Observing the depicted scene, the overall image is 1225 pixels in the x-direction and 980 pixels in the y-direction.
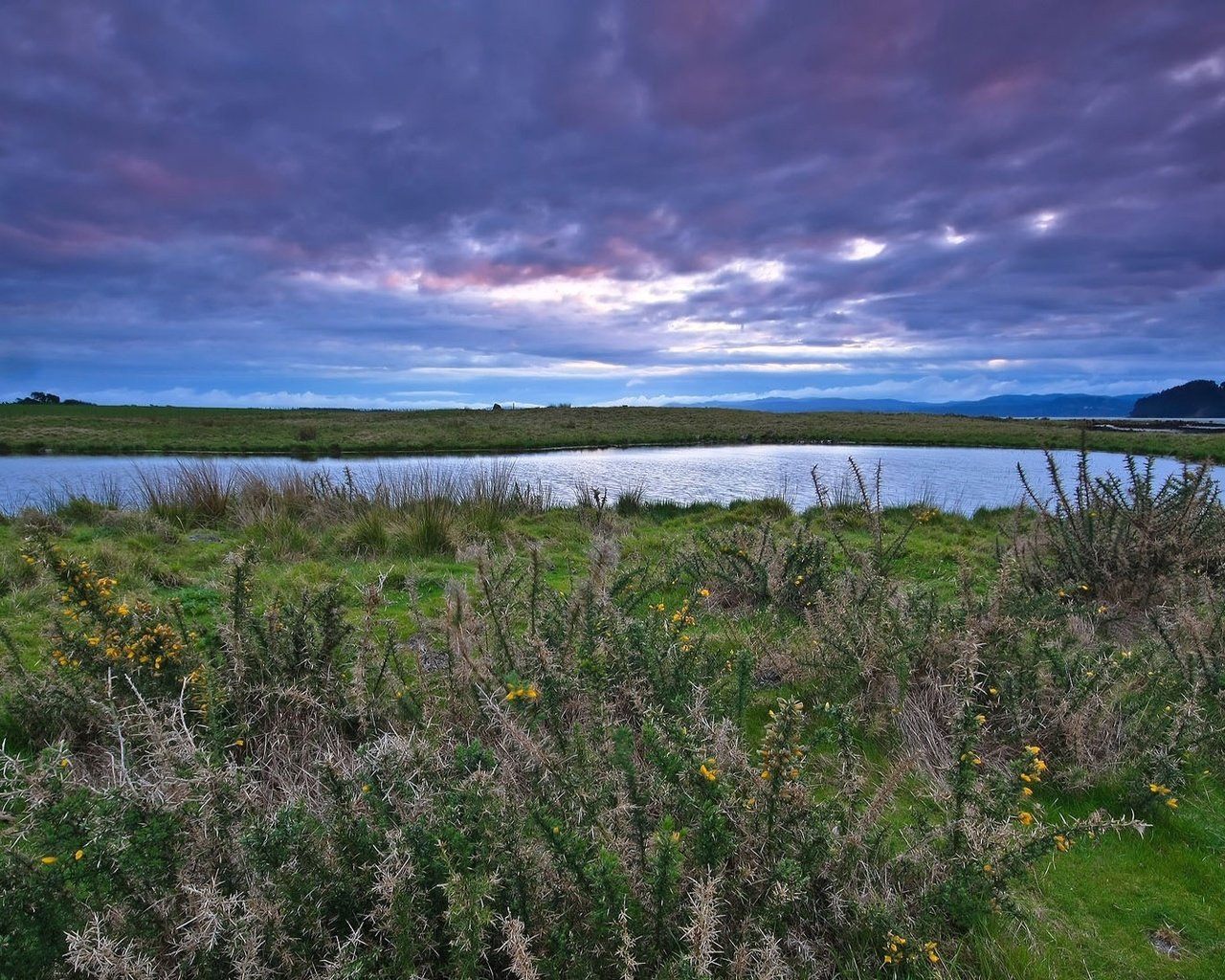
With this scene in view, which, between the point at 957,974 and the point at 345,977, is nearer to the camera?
the point at 345,977

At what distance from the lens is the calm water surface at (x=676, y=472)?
1673cm

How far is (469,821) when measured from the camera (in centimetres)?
221

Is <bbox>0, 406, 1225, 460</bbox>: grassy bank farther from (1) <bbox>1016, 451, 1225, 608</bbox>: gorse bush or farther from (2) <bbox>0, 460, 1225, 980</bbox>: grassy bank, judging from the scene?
(2) <bbox>0, 460, 1225, 980</bbox>: grassy bank

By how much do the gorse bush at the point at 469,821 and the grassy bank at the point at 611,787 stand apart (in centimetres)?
1

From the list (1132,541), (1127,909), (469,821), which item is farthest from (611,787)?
(1132,541)

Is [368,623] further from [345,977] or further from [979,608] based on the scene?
[979,608]

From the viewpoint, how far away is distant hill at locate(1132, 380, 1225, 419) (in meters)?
139

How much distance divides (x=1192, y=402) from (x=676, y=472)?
188855mm

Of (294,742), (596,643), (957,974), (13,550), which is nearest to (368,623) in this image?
(294,742)

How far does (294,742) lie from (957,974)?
3.03m

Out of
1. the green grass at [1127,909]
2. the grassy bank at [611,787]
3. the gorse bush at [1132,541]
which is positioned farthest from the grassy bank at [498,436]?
the green grass at [1127,909]

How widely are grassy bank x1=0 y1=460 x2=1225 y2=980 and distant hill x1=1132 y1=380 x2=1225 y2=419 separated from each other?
176m

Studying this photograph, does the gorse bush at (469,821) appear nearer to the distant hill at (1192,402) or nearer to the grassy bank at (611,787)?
the grassy bank at (611,787)

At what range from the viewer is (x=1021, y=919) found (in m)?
2.28
